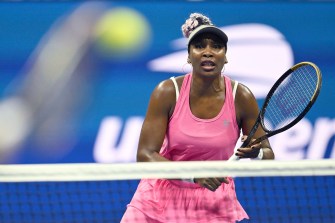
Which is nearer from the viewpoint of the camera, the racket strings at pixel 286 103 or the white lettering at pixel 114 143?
the racket strings at pixel 286 103

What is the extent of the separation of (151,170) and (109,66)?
2.50 metres

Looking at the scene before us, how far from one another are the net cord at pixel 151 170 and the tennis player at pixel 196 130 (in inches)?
15.4

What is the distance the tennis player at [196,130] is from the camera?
4.08m

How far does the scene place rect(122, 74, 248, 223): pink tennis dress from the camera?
4070 millimetres

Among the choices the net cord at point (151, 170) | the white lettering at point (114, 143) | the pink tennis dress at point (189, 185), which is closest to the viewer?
the net cord at point (151, 170)

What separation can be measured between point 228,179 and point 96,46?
7.35 ft

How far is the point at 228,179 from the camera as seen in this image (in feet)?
13.5

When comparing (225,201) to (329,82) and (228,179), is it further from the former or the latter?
(329,82)

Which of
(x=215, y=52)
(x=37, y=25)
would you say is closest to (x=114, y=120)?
(x=37, y=25)

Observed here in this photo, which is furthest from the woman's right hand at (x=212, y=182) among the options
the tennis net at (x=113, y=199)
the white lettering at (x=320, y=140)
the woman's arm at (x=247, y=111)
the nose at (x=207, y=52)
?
the white lettering at (x=320, y=140)

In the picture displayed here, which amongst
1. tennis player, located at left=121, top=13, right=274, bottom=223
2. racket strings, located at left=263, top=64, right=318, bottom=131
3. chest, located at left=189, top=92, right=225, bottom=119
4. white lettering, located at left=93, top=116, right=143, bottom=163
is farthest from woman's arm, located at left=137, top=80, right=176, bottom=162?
white lettering, located at left=93, top=116, right=143, bottom=163

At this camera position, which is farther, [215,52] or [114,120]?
[114,120]

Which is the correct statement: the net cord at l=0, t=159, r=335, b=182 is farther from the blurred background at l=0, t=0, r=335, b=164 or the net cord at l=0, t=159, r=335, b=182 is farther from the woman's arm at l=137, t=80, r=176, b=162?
the blurred background at l=0, t=0, r=335, b=164

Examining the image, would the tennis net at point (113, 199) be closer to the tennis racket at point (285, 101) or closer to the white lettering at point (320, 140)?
the white lettering at point (320, 140)
